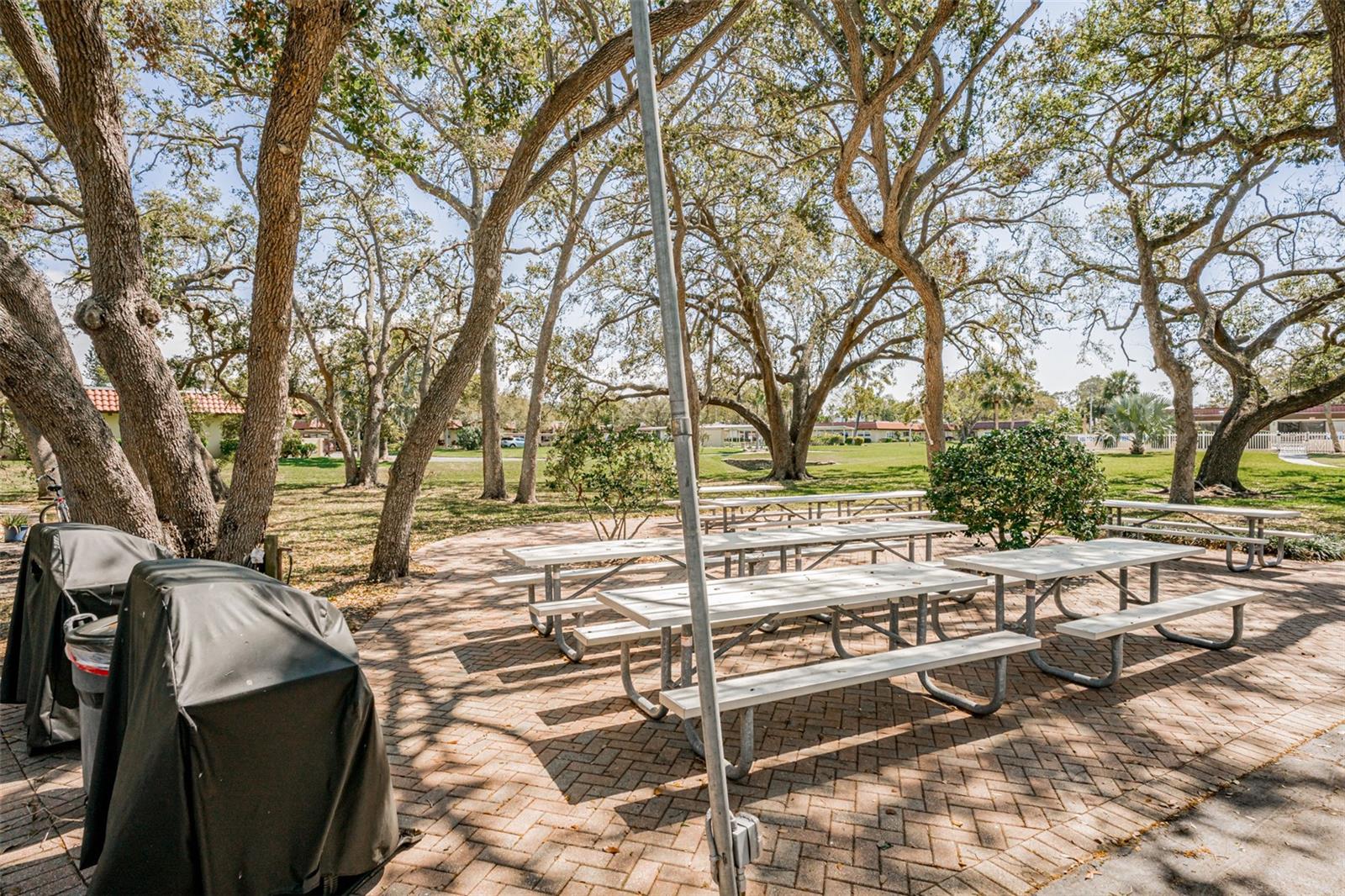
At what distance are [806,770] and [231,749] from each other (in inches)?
101

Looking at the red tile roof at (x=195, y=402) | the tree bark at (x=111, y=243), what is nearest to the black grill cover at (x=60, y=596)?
the tree bark at (x=111, y=243)

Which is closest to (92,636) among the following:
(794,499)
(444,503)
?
(794,499)

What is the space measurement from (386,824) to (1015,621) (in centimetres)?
562

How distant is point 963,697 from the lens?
173 inches

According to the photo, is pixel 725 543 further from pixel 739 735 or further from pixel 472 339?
pixel 472 339

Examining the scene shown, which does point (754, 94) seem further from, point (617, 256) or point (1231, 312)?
point (1231, 312)

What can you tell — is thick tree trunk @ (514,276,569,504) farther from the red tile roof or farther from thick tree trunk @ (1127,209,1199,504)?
thick tree trunk @ (1127,209,1199,504)

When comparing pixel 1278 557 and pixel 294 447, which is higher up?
pixel 294 447

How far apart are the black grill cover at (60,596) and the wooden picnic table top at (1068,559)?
209 inches

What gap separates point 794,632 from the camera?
5.96 m

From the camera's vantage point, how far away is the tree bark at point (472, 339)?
6.95 metres

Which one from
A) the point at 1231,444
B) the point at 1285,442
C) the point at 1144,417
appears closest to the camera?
the point at 1231,444

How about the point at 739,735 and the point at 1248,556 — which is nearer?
the point at 739,735

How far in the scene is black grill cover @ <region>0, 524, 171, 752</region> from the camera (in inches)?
134
